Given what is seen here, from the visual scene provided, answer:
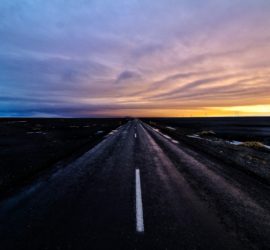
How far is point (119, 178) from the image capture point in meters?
7.36

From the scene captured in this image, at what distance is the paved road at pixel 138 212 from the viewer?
3584mm

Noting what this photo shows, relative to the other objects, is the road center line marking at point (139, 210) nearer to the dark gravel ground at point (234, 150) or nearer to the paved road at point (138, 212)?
the paved road at point (138, 212)

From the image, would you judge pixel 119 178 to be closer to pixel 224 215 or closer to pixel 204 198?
pixel 204 198

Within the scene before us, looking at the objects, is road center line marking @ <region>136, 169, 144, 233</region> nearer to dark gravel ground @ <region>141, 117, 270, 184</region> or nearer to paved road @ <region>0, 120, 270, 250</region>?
paved road @ <region>0, 120, 270, 250</region>

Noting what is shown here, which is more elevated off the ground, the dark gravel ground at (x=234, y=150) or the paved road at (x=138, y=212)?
the paved road at (x=138, y=212)

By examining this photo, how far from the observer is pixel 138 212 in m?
4.63

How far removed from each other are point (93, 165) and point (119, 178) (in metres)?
2.37

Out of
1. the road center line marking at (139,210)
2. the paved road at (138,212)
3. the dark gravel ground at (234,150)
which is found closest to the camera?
the paved road at (138,212)

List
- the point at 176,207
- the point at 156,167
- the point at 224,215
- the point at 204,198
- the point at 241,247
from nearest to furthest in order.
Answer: the point at 241,247 → the point at 224,215 → the point at 176,207 → the point at 204,198 → the point at 156,167

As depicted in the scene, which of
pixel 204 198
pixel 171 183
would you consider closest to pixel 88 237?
pixel 204 198

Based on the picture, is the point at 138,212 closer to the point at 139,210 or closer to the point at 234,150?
the point at 139,210

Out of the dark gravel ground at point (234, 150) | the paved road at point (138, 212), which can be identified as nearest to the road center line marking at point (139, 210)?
the paved road at point (138, 212)

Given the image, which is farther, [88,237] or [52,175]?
[52,175]

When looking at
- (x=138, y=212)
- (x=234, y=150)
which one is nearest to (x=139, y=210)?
(x=138, y=212)
